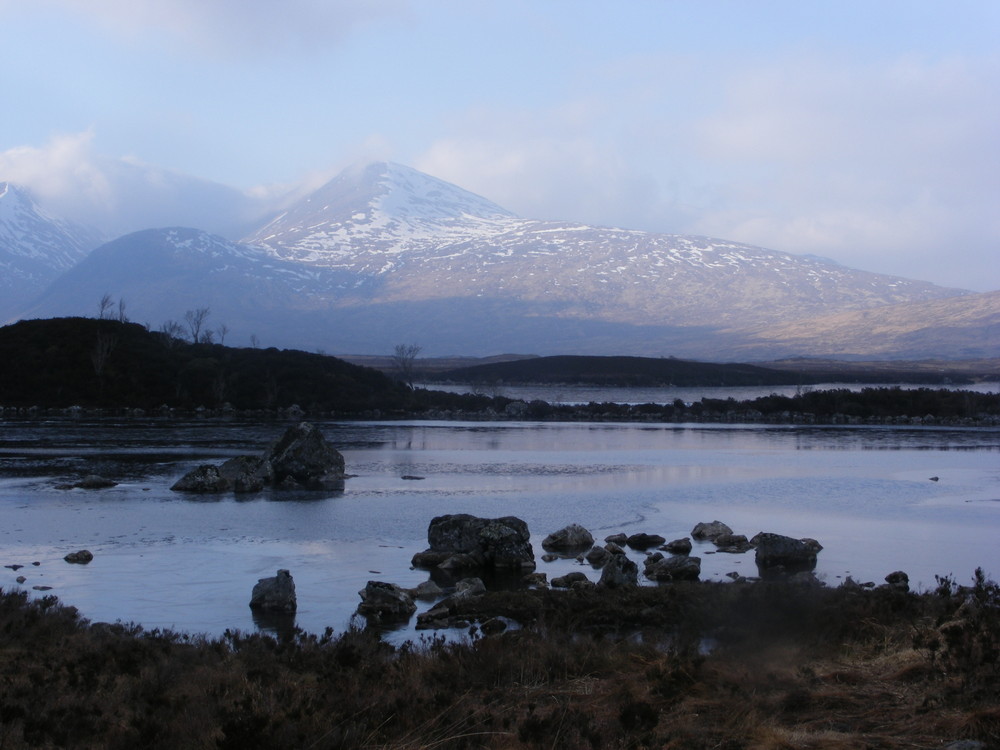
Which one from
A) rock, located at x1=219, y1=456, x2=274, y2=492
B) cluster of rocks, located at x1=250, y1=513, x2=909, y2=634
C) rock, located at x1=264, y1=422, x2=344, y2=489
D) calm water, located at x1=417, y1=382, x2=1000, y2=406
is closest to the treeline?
calm water, located at x1=417, y1=382, x2=1000, y2=406

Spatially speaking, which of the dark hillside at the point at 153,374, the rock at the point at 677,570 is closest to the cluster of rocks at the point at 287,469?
the rock at the point at 677,570

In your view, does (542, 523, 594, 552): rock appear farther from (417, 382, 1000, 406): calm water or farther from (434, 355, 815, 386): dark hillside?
(434, 355, 815, 386): dark hillside

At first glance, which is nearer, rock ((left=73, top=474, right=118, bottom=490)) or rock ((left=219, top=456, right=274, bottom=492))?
rock ((left=73, top=474, right=118, bottom=490))

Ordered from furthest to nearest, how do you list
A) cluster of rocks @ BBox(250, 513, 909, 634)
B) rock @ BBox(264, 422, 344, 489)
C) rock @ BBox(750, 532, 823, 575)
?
rock @ BBox(264, 422, 344, 489), rock @ BBox(750, 532, 823, 575), cluster of rocks @ BBox(250, 513, 909, 634)

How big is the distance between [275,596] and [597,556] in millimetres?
7383

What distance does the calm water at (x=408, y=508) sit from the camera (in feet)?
58.1

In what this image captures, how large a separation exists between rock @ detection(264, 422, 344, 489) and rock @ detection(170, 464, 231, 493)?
3064mm

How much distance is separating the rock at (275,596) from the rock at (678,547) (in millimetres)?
9003

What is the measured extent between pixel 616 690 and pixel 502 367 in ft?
496

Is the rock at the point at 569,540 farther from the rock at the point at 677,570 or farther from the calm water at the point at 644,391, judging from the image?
the calm water at the point at 644,391

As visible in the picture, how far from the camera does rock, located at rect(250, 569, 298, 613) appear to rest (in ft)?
49.4

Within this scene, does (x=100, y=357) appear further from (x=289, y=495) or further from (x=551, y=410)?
(x=289, y=495)

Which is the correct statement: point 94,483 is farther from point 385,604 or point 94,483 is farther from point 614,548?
point 385,604

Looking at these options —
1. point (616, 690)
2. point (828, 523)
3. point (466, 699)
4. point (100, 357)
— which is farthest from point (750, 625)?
point (100, 357)
